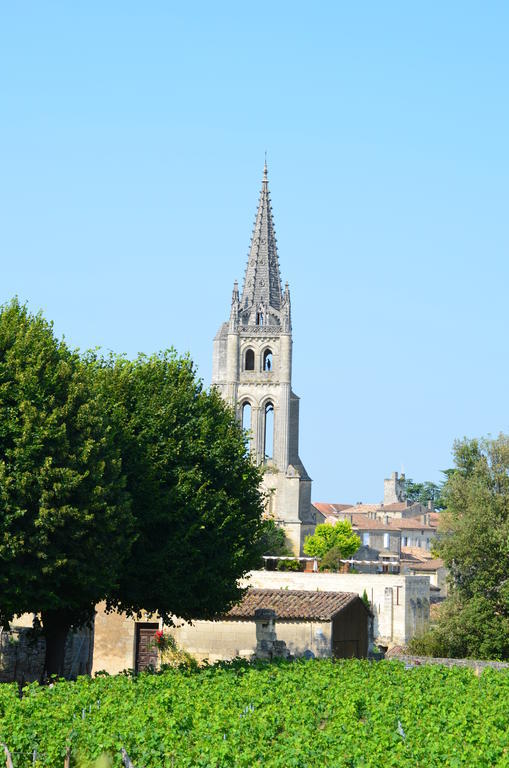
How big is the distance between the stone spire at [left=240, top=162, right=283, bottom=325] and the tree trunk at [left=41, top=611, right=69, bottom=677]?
257 feet

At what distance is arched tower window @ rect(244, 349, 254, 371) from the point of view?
4154 inches

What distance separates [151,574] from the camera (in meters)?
31.2

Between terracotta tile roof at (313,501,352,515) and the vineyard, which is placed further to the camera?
terracotta tile roof at (313,501,352,515)

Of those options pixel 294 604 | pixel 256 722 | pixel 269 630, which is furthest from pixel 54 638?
pixel 294 604

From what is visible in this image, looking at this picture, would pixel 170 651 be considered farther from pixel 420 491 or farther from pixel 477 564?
pixel 420 491

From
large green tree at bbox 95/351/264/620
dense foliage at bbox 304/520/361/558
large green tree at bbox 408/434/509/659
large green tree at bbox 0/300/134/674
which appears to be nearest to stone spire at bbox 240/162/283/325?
dense foliage at bbox 304/520/361/558

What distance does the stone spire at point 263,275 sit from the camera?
10744cm

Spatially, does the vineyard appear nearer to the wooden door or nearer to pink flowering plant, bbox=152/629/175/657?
pink flowering plant, bbox=152/629/175/657

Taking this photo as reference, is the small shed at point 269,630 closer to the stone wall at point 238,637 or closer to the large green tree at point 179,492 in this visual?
the stone wall at point 238,637

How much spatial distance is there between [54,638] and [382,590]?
30622 mm

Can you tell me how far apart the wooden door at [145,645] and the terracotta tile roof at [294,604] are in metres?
3.12

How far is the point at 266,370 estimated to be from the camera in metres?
106

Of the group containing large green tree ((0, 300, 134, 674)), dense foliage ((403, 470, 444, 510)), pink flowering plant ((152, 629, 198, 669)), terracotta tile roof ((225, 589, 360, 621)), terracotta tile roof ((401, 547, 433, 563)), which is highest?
dense foliage ((403, 470, 444, 510))

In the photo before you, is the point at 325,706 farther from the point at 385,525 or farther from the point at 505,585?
the point at 385,525
